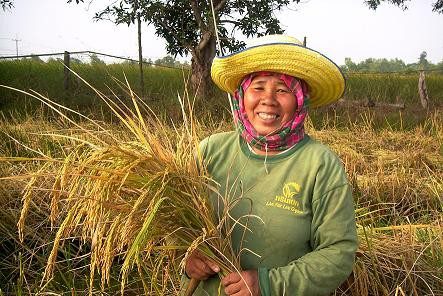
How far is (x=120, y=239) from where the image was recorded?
124 cm

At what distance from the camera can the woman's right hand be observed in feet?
4.62

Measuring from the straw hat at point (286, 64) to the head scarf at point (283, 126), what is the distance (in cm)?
3

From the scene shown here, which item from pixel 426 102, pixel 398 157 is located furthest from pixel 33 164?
pixel 426 102

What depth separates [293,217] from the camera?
1.41 meters

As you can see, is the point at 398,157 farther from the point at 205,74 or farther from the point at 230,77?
the point at 205,74

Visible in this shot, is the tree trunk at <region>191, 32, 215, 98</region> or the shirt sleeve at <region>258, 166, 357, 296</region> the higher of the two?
the tree trunk at <region>191, 32, 215, 98</region>

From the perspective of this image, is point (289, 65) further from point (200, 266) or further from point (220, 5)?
point (220, 5)

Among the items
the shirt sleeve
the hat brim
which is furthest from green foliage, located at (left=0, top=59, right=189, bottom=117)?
the shirt sleeve

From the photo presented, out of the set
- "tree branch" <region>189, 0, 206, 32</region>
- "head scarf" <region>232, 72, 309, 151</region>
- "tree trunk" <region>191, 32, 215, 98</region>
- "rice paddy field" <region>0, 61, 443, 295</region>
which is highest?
"tree branch" <region>189, 0, 206, 32</region>

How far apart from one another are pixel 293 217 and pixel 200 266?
29 centimetres

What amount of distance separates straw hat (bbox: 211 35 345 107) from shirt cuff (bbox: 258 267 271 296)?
22.5 inches

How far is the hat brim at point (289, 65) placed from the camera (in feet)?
4.83

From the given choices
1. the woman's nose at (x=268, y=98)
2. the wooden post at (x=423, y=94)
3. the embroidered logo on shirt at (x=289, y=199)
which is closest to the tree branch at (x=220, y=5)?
the wooden post at (x=423, y=94)

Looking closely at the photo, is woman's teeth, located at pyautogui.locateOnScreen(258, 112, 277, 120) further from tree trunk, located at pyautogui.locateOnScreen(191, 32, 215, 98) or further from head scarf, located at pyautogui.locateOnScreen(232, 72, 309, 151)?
tree trunk, located at pyautogui.locateOnScreen(191, 32, 215, 98)
